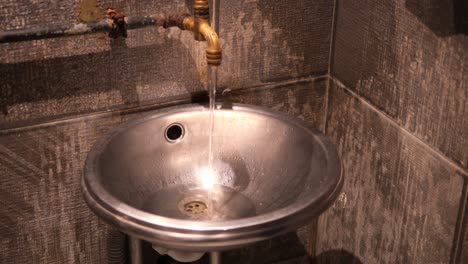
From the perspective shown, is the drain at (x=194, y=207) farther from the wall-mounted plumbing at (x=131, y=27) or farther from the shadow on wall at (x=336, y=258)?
the shadow on wall at (x=336, y=258)

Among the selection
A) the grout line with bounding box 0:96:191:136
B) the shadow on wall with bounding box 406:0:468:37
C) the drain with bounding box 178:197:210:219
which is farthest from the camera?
the grout line with bounding box 0:96:191:136

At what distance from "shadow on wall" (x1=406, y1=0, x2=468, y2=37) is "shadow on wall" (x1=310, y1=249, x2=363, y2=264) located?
72 cm

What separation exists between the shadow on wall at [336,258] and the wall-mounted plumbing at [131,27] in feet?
2.52

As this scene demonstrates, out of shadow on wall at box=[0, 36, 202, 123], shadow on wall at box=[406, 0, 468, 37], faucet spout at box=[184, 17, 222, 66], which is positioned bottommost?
shadow on wall at box=[0, 36, 202, 123]

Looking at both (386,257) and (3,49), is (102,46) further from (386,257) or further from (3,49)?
(386,257)

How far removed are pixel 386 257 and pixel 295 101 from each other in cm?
49

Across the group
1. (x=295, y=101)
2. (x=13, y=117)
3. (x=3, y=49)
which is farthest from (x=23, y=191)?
(x=295, y=101)

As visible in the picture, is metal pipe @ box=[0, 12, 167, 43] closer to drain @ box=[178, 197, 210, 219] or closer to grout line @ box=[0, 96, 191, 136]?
grout line @ box=[0, 96, 191, 136]

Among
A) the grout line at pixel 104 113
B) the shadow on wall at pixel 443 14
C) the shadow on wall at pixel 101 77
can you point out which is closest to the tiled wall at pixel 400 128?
the shadow on wall at pixel 443 14

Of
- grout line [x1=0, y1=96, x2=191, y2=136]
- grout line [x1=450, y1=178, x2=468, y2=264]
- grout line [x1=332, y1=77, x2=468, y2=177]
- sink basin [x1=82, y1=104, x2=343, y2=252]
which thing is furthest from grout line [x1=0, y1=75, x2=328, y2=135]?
grout line [x1=450, y1=178, x2=468, y2=264]

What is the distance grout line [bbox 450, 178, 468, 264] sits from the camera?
134cm

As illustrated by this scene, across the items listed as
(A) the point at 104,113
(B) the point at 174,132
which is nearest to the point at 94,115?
(A) the point at 104,113

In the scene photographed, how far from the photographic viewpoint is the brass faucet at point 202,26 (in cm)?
134

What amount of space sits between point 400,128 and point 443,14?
12.2 inches
